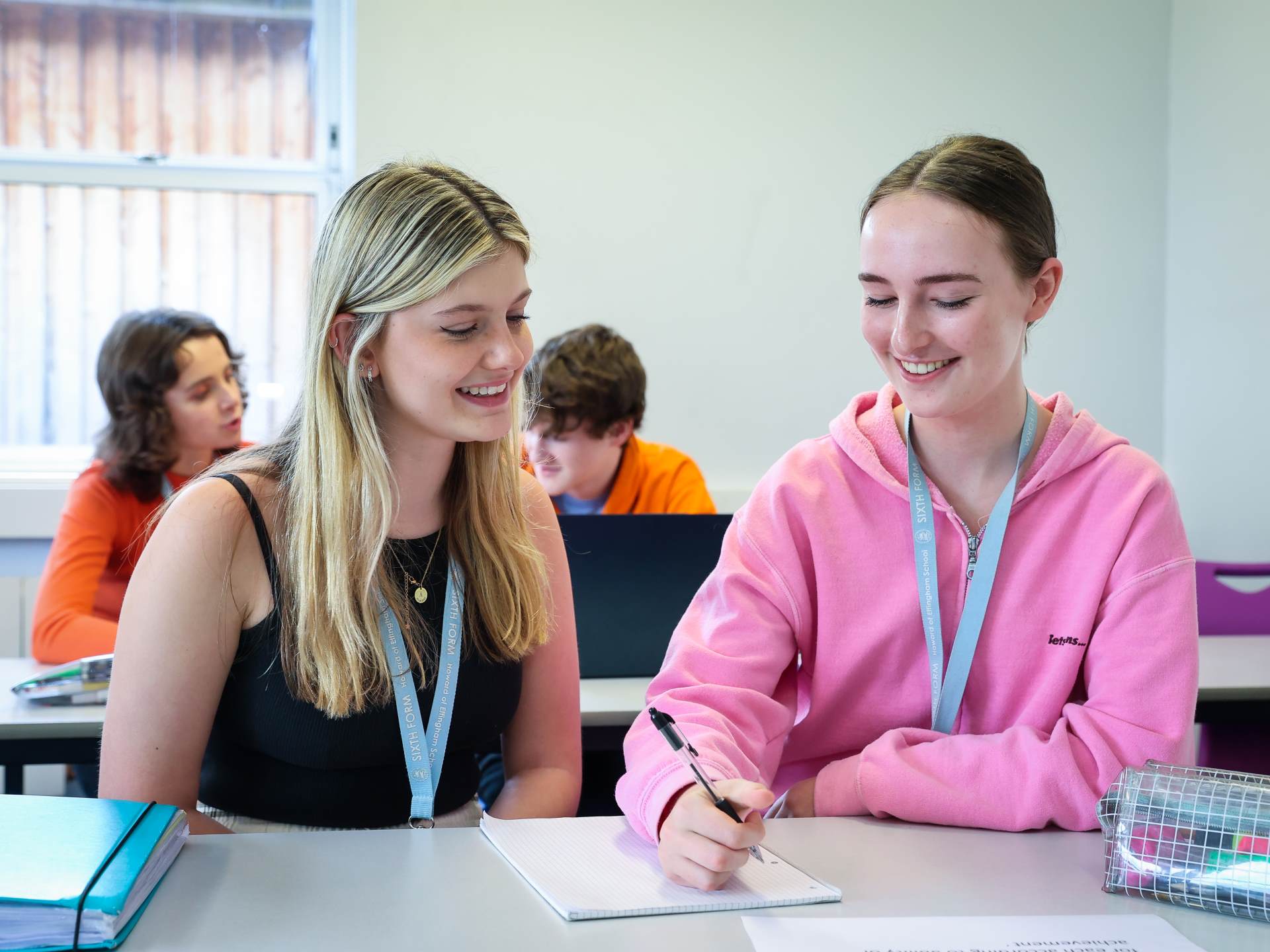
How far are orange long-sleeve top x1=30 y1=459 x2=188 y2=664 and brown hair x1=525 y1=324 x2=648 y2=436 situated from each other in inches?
38.8

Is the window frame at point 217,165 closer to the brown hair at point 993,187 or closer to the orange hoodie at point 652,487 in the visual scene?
the orange hoodie at point 652,487

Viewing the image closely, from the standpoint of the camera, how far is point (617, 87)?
3979 mm

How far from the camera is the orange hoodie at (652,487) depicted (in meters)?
3.12

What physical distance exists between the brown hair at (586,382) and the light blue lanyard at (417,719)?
1474mm

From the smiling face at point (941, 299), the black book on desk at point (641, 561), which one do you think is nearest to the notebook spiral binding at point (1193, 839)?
the smiling face at point (941, 299)

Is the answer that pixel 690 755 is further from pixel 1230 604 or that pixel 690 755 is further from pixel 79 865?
pixel 1230 604

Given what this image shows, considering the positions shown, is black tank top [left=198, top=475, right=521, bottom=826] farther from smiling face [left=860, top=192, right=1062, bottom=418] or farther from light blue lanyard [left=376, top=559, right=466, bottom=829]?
smiling face [left=860, top=192, right=1062, bottom=418]

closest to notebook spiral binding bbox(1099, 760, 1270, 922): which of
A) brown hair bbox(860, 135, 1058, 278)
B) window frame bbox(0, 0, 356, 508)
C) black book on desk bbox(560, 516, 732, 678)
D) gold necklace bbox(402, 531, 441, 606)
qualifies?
brown hair bbox(860, 135, 1058, 278)

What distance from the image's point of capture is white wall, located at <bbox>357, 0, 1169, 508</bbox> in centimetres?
392

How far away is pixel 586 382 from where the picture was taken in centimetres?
292

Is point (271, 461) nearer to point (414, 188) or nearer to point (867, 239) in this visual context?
point (414, 188)

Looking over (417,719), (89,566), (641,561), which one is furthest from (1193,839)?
(89,566)

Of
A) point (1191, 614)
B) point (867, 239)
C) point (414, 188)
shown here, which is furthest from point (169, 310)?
point (1191, 614)

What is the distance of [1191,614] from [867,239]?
1.89 feet
